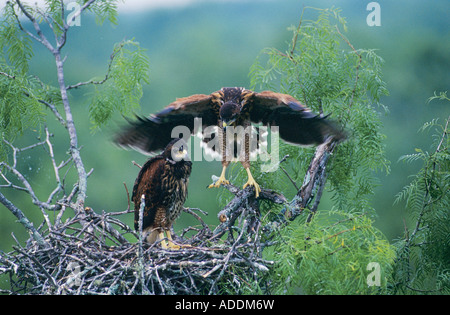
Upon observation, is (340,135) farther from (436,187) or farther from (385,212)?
(385,212)

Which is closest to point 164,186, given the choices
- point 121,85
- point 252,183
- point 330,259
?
point 252,183

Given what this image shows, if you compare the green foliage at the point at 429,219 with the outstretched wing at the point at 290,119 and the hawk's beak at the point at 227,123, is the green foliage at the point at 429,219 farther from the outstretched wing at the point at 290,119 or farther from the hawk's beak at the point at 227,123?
the hawk's beak at the point at 227,123

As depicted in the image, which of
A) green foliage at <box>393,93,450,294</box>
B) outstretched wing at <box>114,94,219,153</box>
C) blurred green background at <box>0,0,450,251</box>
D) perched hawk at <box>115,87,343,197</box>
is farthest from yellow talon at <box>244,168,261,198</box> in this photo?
blurred green background at <box>0,0,450,251</box>

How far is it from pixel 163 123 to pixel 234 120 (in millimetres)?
643

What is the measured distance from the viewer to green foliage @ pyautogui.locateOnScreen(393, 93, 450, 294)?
4.45 meters

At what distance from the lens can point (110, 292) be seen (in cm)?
353

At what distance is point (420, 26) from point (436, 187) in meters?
19.5

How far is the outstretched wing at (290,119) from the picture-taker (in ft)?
15.4

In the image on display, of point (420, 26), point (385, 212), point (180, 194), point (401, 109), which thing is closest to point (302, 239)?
point (180, 194)

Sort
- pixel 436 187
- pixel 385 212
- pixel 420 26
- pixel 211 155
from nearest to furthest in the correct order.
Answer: pixel 436 187
pixel 211 155
pixel 385 212
pixel 420 26

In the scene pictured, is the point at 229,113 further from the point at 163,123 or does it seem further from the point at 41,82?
the point at 41,82

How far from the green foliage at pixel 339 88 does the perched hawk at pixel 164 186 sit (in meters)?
0.97

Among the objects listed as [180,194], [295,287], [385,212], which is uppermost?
[180,194]

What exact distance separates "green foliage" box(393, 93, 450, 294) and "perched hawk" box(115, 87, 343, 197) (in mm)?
758
